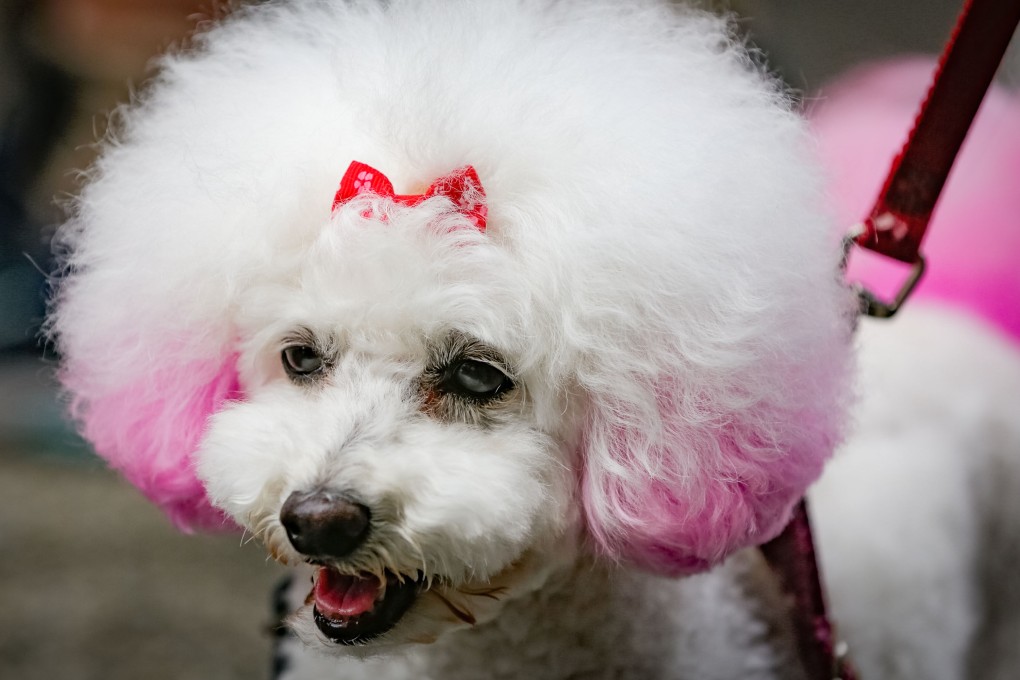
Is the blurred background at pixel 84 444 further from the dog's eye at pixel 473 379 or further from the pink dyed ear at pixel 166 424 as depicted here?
the dog's eye at pixel 473 379

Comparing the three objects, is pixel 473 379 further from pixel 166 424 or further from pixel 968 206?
pixel 968 206

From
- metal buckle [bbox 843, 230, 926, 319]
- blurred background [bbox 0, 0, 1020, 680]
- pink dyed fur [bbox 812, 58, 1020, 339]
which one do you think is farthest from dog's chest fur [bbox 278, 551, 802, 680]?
blurred background [bbox 0, 0, 1020, 680]

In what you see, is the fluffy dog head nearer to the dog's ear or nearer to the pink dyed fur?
the dog's ear

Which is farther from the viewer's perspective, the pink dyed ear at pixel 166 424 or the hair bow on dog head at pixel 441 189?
the pink dyed ear at pixel 166 424

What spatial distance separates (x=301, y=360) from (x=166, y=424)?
150 mm

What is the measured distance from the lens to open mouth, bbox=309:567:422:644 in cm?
56

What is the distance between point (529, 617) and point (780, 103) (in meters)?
0.47

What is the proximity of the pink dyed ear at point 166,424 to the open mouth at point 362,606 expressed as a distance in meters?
0.17

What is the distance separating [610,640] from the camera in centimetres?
70

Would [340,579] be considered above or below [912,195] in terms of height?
below

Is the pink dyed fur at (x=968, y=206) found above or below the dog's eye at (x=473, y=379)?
above

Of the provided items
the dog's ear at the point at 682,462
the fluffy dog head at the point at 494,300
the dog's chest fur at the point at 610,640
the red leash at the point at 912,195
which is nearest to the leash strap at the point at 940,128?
the red leash at the point at 912,195

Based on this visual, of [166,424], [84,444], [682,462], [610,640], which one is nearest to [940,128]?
[682,462]

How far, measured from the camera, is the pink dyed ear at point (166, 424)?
2.19ft
